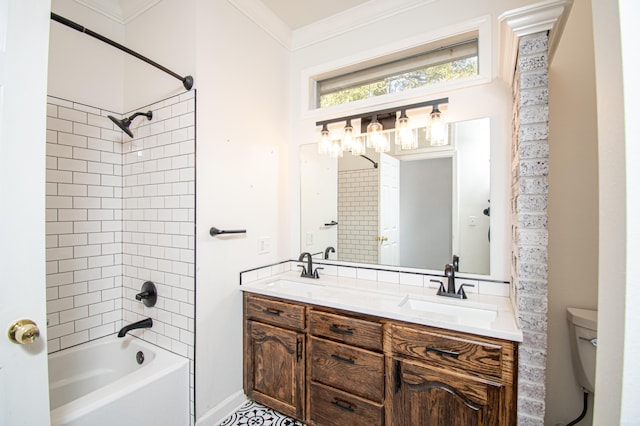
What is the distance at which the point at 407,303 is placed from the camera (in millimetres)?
1688

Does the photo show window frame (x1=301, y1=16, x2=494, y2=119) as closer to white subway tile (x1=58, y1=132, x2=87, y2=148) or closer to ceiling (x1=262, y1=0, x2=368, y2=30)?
ceiling (x1=262, y1=0, x2=368, y2=30)

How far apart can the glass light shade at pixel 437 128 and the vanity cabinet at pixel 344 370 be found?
1.27m

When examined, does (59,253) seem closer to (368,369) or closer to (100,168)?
(100,168)

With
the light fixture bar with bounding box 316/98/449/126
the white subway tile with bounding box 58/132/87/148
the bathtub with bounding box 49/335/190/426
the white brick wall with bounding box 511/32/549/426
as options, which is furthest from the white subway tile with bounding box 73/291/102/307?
the white brick wall with bounding box 511/32/549/426

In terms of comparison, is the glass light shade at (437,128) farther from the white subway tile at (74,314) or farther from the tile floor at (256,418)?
the white subway tile at (74,314)

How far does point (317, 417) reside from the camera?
166cm

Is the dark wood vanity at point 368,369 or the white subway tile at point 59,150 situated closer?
the dark wood vanity at point 368,369

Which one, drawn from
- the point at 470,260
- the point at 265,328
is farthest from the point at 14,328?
the point at 470,260

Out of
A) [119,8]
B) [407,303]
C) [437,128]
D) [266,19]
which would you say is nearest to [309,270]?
[407,303]

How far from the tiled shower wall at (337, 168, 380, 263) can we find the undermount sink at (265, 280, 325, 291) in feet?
1.16

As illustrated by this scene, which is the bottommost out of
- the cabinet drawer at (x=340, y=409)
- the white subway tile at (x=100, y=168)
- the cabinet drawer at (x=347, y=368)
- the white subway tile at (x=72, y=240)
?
the cabinet drawer at (x=340, y=409)

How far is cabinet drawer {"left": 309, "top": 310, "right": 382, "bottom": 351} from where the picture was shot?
58.2 inches

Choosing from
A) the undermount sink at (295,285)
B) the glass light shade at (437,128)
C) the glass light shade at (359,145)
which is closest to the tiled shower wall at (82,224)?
the undermount sink at (295,285)

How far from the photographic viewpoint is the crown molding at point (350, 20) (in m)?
1.96
